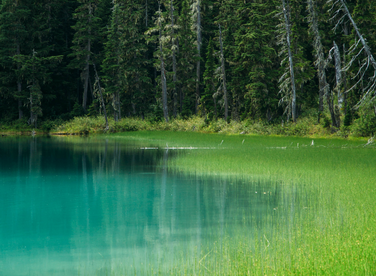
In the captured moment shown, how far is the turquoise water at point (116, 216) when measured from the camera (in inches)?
298

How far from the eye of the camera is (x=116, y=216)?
35.3 feet

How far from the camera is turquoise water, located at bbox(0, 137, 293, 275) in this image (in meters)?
7.56

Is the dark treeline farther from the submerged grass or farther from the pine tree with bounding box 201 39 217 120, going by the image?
the submerged grass

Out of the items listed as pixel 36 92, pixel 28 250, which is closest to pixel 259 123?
pixel 36 92

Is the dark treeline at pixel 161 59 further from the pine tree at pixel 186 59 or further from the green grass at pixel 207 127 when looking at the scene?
the green grass at pixel 207 127

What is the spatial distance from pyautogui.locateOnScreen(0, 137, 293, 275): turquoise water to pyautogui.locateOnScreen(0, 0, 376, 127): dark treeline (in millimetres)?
28930

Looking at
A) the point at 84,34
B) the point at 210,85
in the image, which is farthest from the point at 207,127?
the point at 84,34

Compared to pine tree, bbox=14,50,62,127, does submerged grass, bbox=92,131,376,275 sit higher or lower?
lower

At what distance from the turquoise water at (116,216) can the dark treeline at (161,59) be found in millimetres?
28930

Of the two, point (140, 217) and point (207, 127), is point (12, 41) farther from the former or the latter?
point (140, 217)

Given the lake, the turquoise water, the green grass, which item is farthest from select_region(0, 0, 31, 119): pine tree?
the lake

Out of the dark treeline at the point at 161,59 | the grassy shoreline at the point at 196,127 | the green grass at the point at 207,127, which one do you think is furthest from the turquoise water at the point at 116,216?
the dark treeline at the point at 161,59

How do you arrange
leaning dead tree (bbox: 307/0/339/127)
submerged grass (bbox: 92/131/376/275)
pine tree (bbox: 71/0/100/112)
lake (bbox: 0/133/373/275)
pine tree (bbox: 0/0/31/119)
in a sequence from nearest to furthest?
1. submerged grass (bbox: 92/131/376/275)
2. lake (bbox: 0/133/373/275)
3. leaning dead tree (bbox: 307/0/339/127)
4. pine tree (bbox: 0/0/31/119)
5. pine tree (bbox: 71/0/100/112)

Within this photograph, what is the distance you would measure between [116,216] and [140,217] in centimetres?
61
